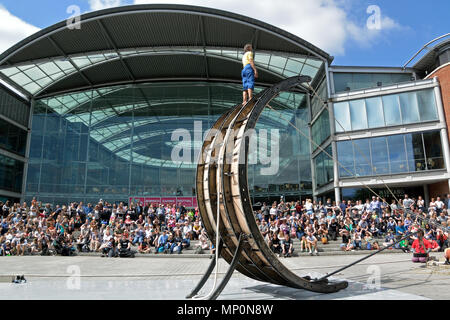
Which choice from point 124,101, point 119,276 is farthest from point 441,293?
point 124,101

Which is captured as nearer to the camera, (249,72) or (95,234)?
(249,72)

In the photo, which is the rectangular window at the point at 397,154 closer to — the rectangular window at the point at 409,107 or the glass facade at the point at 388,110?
the glass facade at the point at 388,110

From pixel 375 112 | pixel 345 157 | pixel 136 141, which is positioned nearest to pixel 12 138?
pixel 136 141

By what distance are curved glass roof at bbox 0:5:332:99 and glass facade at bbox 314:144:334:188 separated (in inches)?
288

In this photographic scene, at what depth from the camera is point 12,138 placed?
98.0ft

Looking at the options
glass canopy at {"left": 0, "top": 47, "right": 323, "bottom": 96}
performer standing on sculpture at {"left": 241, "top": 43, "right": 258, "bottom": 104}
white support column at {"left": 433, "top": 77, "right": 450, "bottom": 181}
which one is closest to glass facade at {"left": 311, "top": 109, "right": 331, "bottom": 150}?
glass canopy at {"left": 0, "top": 47, "right": 323, "bottom": 96}

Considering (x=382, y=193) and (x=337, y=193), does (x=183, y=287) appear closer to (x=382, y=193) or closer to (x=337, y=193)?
(x=337, y=193)

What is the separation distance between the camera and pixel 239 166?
19.1 feet

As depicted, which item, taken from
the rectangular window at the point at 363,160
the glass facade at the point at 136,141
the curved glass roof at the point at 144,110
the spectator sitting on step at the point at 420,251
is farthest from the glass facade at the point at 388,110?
the spectator sitting on step at the point at 420,251

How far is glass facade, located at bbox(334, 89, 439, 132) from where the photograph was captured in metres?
24.9

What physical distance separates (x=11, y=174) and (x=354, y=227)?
93.0ft

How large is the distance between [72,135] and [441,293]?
3051 centimetres

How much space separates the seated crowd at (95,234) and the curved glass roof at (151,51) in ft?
42.5

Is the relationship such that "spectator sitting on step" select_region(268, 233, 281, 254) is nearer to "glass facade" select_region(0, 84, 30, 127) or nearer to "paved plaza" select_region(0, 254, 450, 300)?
"paved plaza" select_region(0, 254, 450, 300)
